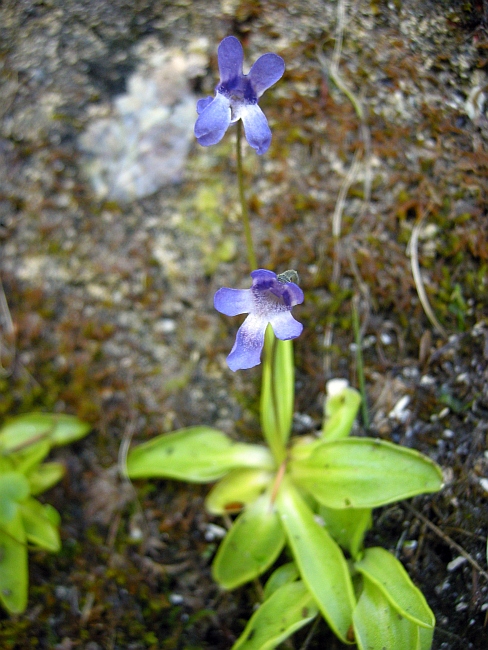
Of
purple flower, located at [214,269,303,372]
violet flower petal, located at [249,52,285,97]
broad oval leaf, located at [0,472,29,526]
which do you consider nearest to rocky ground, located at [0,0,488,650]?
broad oval leaf, located at [0,472,29,526]

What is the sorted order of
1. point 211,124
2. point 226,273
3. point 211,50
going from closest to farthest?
point 211,124 → point 226,273 → point 211,50

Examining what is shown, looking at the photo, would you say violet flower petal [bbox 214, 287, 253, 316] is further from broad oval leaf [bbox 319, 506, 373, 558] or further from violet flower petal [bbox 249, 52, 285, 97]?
broad oval leaf [bbox 319, 506, 373, 558]

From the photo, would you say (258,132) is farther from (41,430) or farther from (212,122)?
(41,430)

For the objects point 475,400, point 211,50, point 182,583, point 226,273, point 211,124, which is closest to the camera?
point 211,124

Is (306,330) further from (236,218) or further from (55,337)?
(55,337)

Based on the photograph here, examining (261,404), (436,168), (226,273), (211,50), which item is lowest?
(261,404)

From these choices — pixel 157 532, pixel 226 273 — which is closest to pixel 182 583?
pixel 157 532

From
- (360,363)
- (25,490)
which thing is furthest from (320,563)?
(25,490)

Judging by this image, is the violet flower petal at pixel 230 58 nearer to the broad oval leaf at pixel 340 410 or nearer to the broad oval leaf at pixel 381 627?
the broad oval leaf at pixel 340 410
